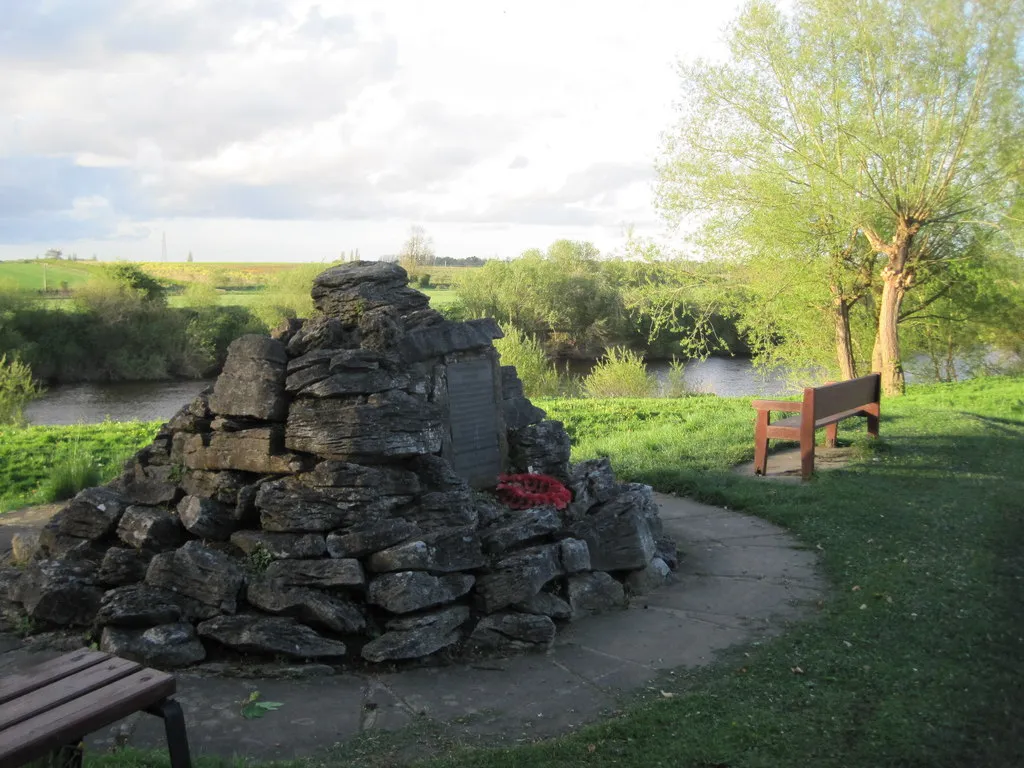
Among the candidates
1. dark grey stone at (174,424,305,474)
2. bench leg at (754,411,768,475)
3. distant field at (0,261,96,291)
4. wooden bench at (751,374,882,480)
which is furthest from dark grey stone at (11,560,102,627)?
distant field at (0,261,96,291)

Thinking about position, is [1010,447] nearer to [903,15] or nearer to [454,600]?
[454,600]

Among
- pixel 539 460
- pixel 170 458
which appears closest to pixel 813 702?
pixel 539 460

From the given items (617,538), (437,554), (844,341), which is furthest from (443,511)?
(844,341)

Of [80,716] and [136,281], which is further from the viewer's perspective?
[136,281]

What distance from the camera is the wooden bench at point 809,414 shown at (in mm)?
10570

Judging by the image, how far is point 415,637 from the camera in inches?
225

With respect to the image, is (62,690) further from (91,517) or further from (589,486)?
(589,486)

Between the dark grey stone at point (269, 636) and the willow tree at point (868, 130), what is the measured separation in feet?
57.7

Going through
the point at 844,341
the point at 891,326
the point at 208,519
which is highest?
the point at 891,326

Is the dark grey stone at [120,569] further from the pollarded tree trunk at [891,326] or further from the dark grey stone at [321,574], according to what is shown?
the pollarded tree trunk at [891,326]

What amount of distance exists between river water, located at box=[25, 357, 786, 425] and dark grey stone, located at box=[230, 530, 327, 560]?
23.2 m

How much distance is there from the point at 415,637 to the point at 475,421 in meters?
2.76

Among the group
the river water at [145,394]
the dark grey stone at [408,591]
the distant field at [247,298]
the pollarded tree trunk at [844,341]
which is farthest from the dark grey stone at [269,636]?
the distant field at [247,298]

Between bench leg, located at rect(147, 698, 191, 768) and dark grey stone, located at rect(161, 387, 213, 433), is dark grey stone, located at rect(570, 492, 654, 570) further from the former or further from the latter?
bench leg, located at rect(147, 698, 191, 768)
